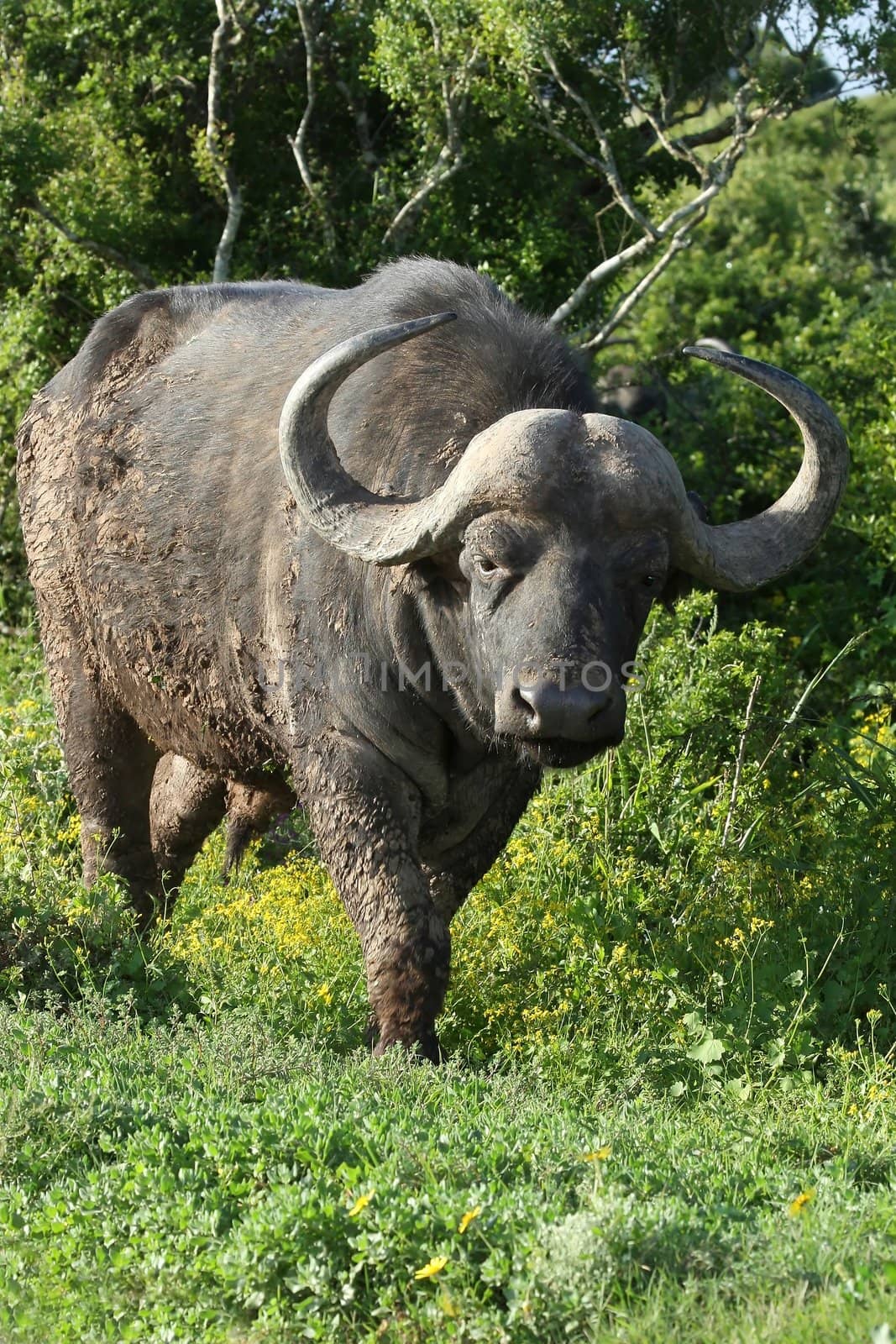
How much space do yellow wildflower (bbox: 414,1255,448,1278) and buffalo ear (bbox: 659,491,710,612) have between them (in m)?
2.37

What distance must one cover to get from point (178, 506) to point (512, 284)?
484 cm

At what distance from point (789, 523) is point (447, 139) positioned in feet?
19.0

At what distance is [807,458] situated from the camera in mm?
5043

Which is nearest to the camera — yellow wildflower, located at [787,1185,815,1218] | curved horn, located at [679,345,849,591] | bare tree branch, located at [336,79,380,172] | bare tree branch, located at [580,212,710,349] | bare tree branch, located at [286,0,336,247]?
yellow wildflower, located at [787,1185,815,1218]

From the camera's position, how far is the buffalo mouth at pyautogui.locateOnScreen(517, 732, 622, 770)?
4.35 m

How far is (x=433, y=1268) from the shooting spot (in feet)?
10.1

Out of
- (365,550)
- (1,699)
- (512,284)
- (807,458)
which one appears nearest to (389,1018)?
(365,550)

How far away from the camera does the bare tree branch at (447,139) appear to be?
9641mm

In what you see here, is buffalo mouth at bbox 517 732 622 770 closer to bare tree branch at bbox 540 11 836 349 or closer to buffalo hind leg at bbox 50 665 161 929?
buffalo hind leg at bbox 50 665 161 929

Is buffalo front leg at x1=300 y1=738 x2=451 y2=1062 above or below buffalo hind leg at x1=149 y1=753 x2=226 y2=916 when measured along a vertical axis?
above

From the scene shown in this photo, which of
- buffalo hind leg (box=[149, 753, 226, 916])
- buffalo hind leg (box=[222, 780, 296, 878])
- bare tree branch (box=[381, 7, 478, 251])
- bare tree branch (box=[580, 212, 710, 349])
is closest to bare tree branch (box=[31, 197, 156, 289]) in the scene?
bare tree branch (box=[381, 7, 478, 251])

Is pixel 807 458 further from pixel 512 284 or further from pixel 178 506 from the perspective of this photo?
pixel 512 284

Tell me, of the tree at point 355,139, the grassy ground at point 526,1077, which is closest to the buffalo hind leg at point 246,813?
the grassy ground at point 526,1077

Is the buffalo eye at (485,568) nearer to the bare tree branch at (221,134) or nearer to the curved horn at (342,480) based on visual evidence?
the curved horn at (342,480)
